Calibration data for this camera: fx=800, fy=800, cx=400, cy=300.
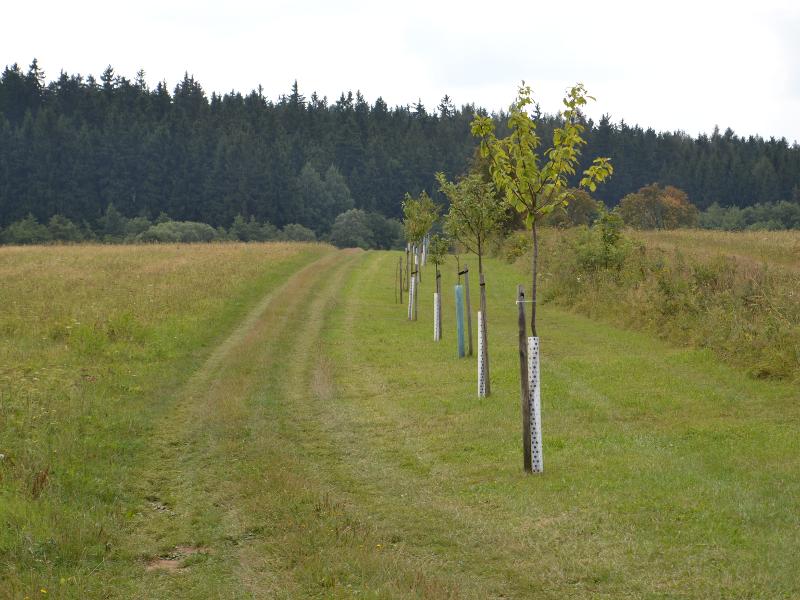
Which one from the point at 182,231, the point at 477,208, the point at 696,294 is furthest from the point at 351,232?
the point at 477,208

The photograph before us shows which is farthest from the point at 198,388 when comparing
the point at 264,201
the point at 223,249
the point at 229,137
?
the point at 229,137

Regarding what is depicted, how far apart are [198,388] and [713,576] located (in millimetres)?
11039

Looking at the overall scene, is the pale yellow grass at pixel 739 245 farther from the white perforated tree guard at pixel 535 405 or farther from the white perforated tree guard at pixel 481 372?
the white perforated tree guard at pixel 535 405

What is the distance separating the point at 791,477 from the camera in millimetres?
9258

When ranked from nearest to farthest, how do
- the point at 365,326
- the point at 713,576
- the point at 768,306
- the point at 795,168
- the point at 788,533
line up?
1. the point at 713,576
2. the point at 788,533
3. the point at 768,306
4. the point at 365,326
5. the point at 795,168

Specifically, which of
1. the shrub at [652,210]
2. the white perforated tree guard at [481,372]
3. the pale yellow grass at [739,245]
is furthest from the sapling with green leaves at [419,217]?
the shrub at [652,210]

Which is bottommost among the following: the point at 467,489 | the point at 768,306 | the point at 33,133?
the point at 467,489

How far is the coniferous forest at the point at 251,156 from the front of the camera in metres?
111

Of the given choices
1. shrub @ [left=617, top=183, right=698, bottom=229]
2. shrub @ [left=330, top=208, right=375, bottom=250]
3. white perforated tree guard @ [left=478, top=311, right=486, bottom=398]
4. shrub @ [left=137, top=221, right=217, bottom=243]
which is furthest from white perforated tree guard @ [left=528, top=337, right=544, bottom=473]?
shrub @ [left=330, top=208, right=375, bottom=250]

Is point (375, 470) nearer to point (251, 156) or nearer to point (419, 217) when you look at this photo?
point (419, 217)

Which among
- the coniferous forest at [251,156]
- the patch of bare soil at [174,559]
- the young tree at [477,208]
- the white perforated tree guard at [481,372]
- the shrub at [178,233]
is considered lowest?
the patch of bare soil at [174,559]

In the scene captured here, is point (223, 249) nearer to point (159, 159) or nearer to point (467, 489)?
point (467, 489)

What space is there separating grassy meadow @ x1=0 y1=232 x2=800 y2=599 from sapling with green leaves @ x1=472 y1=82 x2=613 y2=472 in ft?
2.83

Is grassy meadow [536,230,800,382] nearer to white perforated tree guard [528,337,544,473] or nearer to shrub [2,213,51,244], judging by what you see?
white perforated tree guard [528,337,544,473]
